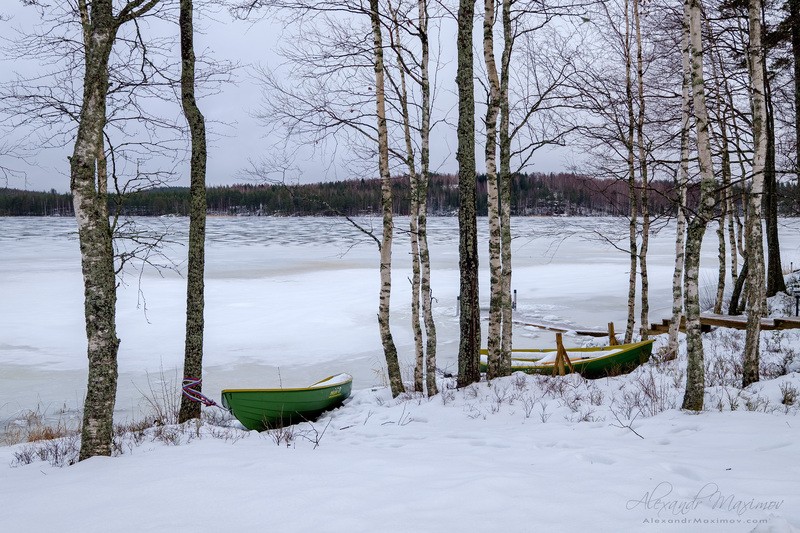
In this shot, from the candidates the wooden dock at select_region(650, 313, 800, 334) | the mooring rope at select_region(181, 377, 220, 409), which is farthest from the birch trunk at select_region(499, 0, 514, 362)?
the wooden dock at select_region(650, 313, 800, 334)

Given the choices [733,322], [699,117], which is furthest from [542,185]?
[699,117]

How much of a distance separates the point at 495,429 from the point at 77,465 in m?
4.36

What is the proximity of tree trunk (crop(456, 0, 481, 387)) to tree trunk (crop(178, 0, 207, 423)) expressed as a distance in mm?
3968

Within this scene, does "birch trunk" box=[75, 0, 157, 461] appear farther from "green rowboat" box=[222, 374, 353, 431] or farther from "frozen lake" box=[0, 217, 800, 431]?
"frozen lake" box=[0, 217, 800, 431]

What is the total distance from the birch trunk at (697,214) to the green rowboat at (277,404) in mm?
5659

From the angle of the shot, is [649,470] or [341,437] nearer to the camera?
[649,470]

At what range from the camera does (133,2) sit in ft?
18.5

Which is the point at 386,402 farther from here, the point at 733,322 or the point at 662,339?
the point at 733,322

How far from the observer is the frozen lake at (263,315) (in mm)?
12980

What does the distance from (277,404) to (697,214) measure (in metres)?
6.59

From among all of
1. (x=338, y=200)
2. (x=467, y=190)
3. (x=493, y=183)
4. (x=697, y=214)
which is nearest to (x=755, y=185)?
(x=697, y=214)

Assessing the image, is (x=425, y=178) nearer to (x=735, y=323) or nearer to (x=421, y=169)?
(x=421, y=169)

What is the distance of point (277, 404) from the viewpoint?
8.81 m

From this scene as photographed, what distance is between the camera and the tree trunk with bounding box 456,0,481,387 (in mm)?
8406
